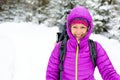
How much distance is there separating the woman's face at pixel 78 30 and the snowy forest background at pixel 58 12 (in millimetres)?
6267

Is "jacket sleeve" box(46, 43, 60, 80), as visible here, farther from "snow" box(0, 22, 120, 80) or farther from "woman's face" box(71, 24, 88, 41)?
"snow" box(0, 22, 120, 80)

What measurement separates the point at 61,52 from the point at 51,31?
9063mm

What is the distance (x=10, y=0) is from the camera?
1892 cm

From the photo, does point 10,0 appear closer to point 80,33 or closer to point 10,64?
point 10,64

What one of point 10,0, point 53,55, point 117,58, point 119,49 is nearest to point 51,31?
point 119,49

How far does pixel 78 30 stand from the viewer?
2861 mm

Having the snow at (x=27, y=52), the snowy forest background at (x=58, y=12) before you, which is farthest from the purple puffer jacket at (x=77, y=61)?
the snowy forest background at (x=58, y=12)

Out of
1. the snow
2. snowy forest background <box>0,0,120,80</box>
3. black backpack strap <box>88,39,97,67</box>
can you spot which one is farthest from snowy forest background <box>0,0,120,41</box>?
black backpack strap <box>88,39,97,67</box>

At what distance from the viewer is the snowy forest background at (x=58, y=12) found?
13.0 metres

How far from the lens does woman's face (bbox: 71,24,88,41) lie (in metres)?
2.86

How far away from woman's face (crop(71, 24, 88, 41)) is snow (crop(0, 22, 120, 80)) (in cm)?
377

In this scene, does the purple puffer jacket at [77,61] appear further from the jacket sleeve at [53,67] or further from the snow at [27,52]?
the snow at [27,52]

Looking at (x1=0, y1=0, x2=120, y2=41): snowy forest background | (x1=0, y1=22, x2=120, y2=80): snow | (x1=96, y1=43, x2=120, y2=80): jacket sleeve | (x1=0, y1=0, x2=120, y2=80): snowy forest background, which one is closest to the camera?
(x1=96, y1=43, x2=120, y2=80): jacket sleeve

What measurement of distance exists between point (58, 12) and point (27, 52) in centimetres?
657
